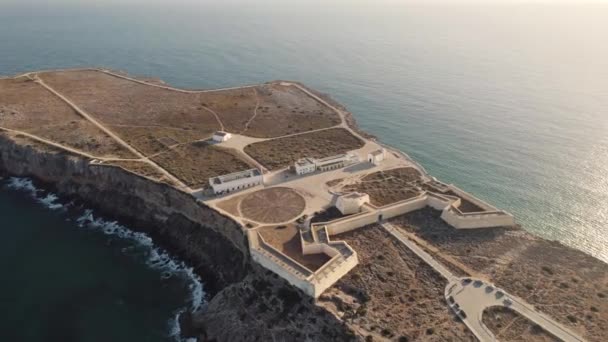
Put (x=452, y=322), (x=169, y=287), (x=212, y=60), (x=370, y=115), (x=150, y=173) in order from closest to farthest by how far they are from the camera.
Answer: (x=452, y=322), (x=169, y=287), (x=150, y=173), (x=370, y=115), (x=212, y=60)

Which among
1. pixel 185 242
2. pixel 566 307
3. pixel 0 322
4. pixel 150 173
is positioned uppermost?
pixel 566 307

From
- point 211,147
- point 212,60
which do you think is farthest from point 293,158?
point 212,60

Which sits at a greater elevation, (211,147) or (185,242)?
(211,147)

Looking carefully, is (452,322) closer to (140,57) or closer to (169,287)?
(169,287)

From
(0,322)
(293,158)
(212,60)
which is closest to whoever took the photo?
(0,322)

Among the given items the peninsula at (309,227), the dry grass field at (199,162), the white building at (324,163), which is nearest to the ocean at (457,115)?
the peninsula at (309,227)

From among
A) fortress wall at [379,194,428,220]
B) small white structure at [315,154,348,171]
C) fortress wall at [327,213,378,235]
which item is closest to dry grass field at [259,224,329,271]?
fortress wall at [327,213,378,235]

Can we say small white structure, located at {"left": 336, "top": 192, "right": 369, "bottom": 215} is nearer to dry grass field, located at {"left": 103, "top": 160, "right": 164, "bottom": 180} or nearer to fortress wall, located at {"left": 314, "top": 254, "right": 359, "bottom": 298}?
fortress wall, located at {"left": 314, "top": 254, "right": 359, "bottom": 298}
